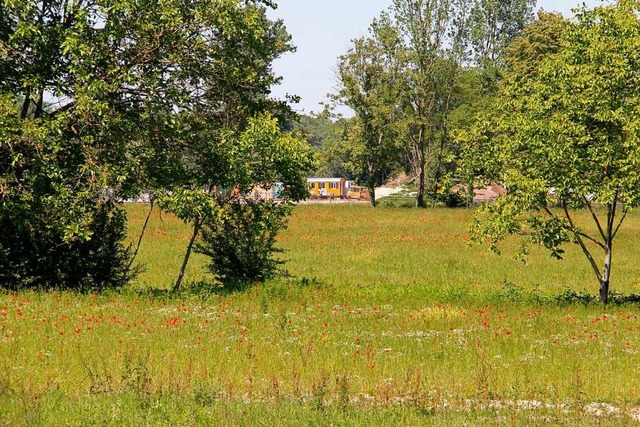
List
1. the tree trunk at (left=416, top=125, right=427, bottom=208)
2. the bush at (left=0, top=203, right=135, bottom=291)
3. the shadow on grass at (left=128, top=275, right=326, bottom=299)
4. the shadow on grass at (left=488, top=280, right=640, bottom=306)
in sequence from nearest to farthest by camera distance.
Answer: the shadow on grass at (left=128, top=275, right=326, bottom=299) < the bush at (left=0, top=203, right=135, bottom=291) < the shadow on grass at (left=488, top=280, right=640, bottom=306) < the tree trunk at (left=416, top=125, right=427, bottom=208)

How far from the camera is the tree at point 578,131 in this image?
773 inches

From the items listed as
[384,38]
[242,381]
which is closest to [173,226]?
[384,38]

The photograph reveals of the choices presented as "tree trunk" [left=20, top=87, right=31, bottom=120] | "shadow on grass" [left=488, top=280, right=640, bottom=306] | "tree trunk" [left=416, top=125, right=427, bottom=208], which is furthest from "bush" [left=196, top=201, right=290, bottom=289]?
"tree trunk" [left=416, top=125, right=427, bottom=208]

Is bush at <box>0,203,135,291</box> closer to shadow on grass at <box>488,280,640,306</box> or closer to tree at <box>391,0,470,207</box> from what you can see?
shadow on grass at <box>488,280,640,306</box>

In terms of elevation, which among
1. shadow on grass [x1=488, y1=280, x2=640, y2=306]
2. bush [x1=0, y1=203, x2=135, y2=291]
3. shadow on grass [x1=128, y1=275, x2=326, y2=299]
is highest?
bush [x1=0, y1=203, x2=135, y2=291]

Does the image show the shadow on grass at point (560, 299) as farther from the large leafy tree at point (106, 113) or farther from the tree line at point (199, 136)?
the large leafy tree at point (106, 113)

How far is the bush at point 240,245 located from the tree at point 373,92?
50.7 m

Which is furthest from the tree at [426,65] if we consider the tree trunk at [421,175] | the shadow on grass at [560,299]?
the shadow on grass at [560,299]

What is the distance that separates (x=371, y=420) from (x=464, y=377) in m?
3.54

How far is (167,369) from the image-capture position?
38.7 feet

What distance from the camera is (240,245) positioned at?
2267 centimetres

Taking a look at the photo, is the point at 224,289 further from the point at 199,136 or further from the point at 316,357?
the point at 316,357

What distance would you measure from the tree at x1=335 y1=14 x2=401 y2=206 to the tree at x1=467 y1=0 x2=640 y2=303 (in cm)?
5132

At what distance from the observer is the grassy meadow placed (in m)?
9.11
